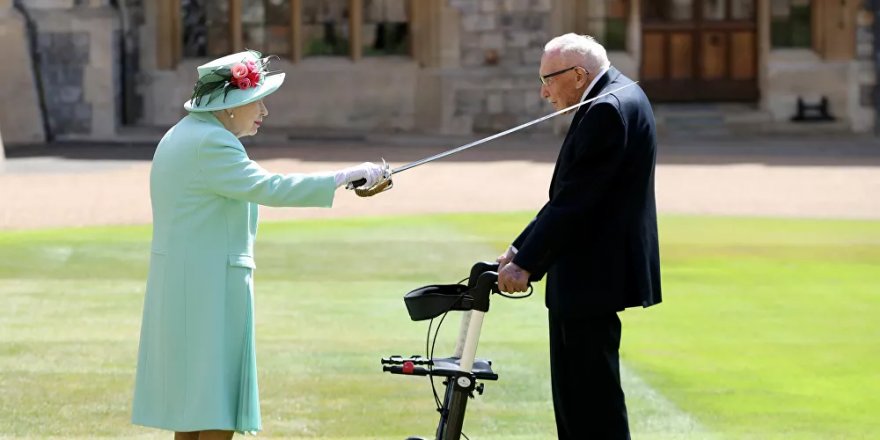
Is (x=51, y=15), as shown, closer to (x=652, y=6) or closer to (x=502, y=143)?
(x=502, y=143)

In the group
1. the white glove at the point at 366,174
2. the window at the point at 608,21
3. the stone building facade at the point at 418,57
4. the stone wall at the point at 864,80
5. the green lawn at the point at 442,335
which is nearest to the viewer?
the white glove at the point at 366,174

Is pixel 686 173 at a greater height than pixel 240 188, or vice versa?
pixel 240 188

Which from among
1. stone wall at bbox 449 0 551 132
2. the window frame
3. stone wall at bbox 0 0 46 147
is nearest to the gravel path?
stone wall at bbox 449 0 551 132

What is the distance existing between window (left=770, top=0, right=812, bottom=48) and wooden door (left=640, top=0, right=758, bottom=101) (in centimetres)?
36

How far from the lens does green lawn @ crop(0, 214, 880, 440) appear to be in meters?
7.41

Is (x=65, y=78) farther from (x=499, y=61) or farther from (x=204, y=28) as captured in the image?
(x=499, y=61)

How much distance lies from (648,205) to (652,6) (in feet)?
69.8

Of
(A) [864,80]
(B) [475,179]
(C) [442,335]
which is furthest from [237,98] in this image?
(A) [864,80]

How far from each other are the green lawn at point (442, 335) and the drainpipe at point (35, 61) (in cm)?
1072

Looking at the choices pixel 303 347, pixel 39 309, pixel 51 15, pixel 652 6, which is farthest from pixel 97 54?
pixel 303 347

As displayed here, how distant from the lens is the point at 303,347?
9.27 meters

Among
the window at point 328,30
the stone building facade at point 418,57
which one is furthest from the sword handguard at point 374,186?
the window at point 328,30

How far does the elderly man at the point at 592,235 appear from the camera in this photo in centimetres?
513

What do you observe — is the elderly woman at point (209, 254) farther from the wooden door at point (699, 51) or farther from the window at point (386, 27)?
the wooden door at point (699, 51)
